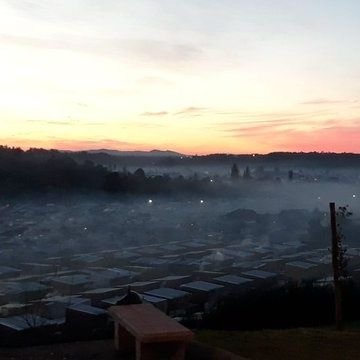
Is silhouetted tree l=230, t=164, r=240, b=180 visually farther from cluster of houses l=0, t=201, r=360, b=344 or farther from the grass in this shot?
the grass

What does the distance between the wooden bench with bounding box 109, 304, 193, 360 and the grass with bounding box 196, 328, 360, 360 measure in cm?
93

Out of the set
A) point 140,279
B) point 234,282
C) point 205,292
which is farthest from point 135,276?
point 205,292

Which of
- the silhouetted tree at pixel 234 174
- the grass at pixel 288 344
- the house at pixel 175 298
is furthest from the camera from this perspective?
the silhouetted tree at pixel 234 174

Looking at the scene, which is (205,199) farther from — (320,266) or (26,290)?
(26,290)

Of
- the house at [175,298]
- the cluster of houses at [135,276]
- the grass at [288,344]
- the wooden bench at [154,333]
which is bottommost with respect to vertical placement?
the cluster of houses at [135,276]

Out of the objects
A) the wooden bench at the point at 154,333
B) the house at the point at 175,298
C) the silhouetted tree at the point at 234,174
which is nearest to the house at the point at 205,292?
the house at the point at 175,298

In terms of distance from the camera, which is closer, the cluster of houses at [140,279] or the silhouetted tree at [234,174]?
the cluster of houses at [140,279]

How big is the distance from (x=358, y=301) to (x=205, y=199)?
71204mm

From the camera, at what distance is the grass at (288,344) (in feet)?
20.3

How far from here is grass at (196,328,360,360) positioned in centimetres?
618

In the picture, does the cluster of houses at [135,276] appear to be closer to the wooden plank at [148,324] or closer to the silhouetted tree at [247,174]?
the wooden plank at [148,324]

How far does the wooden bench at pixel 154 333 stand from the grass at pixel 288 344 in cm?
93

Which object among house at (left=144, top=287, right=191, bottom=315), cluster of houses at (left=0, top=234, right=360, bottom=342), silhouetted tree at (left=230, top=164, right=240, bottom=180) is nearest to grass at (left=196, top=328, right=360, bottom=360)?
cluster of houses at (left=0, top=234, right=360, bottom=342)

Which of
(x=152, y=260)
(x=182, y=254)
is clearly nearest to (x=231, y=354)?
(x=152, y=260)
